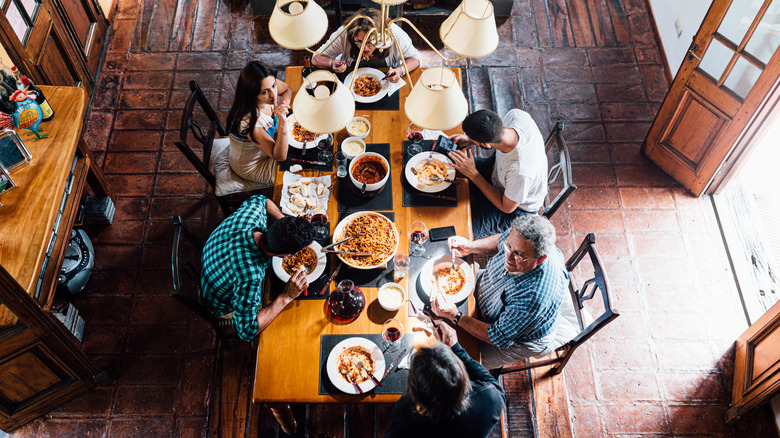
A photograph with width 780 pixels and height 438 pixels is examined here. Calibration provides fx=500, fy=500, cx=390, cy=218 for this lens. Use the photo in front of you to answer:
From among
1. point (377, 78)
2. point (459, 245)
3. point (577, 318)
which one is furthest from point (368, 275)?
point (377, 78)

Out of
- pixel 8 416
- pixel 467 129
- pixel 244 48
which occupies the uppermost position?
pixel 467 129

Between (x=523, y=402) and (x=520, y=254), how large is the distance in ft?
4.27

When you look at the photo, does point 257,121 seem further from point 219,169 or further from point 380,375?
point 380,375

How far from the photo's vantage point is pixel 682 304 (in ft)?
11.7

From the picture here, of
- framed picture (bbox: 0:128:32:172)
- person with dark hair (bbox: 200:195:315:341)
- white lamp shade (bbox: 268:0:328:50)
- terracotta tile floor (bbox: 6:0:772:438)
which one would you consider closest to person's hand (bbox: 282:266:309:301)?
person with dark hair (bbox: 200:195:315:341)

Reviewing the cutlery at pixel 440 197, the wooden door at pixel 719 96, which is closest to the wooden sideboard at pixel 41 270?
the cutlery at pixel 440 197

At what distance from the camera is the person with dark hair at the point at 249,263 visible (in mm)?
2385

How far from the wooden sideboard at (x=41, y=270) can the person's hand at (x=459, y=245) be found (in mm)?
2092

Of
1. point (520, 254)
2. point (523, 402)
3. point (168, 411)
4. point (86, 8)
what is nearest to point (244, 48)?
point (86, 8)

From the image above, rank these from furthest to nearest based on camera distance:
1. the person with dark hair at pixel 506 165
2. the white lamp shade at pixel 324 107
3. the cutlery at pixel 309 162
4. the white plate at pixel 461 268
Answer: the cutlery at pixel 309 162, the person with dark hair at pixel 506 165, the white plate at pixel 461 268, the white lamp shade at pixel 324 107

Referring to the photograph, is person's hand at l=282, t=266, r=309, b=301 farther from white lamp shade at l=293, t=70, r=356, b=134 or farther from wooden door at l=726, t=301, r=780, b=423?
wooden door at l=726, t=301, r=780, b=423

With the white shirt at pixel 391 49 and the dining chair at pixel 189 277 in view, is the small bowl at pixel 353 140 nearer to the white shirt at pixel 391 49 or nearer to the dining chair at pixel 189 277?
the white shirt at pixel 391 49

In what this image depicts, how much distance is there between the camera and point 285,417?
270 cm

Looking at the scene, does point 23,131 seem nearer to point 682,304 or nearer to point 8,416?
point 8,416
